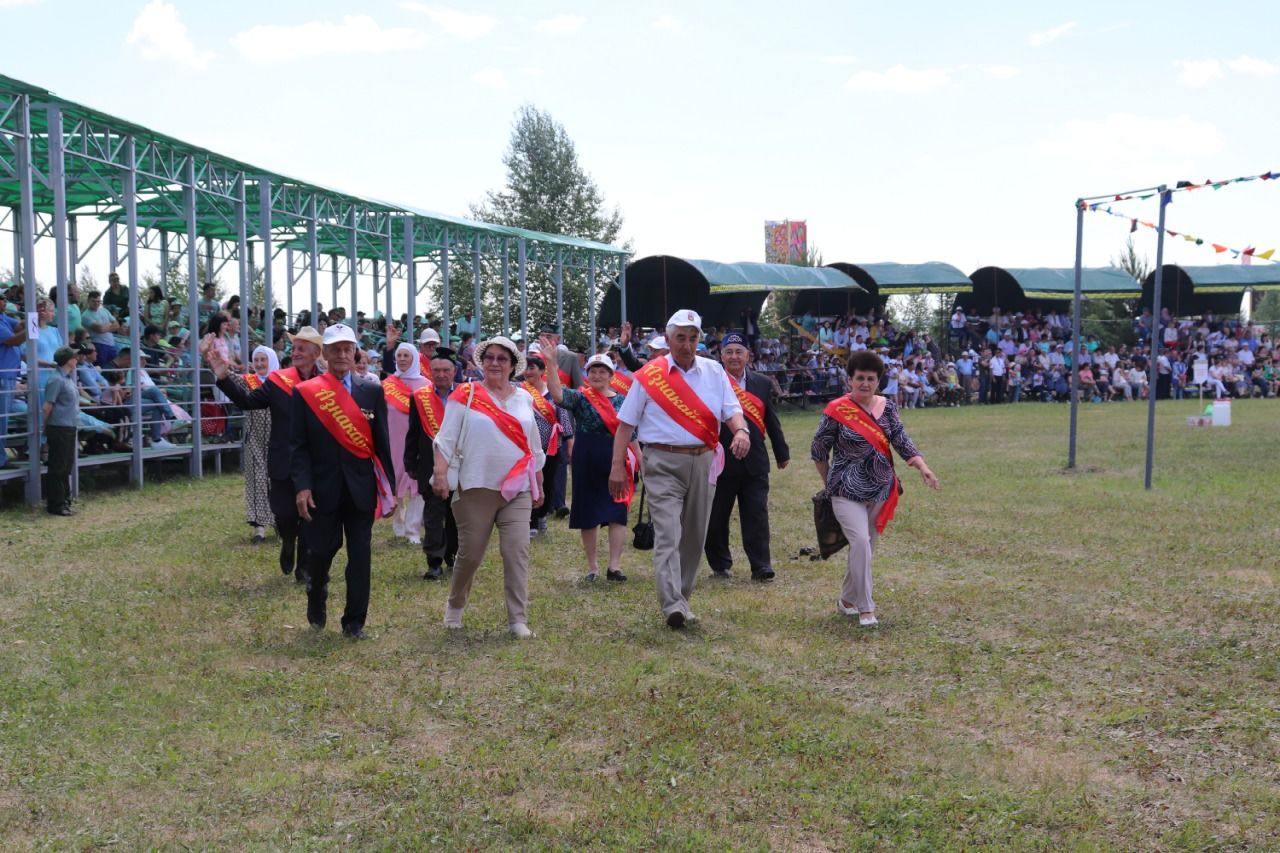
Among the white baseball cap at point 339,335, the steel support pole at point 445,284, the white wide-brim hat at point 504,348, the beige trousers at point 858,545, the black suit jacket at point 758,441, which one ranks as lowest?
the beige trousers at point 858,545

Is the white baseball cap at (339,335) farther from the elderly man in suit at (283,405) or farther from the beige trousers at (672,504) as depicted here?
the beige trousers at (672,504)

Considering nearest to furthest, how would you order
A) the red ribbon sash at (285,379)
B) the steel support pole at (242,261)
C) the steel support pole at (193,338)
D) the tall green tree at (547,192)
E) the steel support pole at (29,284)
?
the red ribbon sash at (285,379), the steel support pole at (29,284), the steel support pole at (193,338), the steel support pole at (242,261), the tall green tree at (547,192)

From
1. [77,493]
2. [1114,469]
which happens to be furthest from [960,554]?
[77,493]

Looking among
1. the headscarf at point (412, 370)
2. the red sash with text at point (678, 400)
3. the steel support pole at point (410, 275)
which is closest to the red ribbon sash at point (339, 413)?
the red sash with text at point (678, 400)

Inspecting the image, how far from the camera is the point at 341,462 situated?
7.30 metres

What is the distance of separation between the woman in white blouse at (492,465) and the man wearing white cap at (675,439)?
0.54 meters

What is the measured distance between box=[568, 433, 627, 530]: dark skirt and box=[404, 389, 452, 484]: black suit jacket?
3.56 ft

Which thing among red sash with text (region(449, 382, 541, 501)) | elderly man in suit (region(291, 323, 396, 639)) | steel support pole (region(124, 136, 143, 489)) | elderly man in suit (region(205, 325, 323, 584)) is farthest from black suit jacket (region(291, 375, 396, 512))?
steel support pole (region(124, 136, 143, 489))

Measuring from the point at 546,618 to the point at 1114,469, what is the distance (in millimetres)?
10880

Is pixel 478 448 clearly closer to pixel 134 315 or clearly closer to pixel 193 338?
pixel 134 315

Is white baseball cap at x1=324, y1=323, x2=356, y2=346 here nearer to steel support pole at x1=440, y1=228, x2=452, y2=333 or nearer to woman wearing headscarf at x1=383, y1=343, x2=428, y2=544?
woman wearing headscarf at x1=383, y1=343, x2=428, y2=544

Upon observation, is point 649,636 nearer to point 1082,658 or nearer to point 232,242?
point 1082,658

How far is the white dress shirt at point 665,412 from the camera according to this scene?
24.7ft

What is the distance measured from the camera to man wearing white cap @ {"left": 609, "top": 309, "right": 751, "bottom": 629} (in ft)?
24.7
